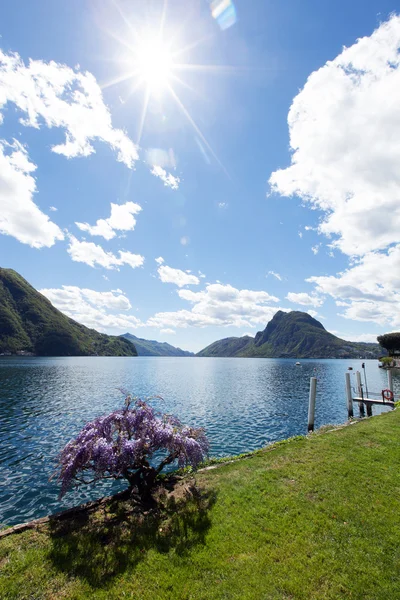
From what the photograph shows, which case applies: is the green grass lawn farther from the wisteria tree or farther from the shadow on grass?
the wisteria tree

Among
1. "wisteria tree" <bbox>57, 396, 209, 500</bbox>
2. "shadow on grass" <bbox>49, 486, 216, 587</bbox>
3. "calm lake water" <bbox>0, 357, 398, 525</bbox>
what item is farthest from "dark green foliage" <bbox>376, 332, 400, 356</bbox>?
"shadow on grass" <bbox>49, 486, 216, 587</bbox>

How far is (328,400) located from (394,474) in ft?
111

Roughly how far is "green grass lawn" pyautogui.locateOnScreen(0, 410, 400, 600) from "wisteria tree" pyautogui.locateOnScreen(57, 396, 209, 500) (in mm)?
1228

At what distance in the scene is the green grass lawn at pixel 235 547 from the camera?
611 cm

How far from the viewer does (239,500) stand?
32.0 feet

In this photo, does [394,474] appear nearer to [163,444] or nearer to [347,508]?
[347,508]

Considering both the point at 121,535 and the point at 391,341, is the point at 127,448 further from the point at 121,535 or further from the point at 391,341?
the point at 391,341

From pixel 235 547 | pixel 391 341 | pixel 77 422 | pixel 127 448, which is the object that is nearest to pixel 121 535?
pixel 127 448

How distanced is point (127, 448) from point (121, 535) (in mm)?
2518

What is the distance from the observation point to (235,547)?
24.1ft

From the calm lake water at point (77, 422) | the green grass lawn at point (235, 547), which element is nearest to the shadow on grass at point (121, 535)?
the green grass lawn at point (235, 547)

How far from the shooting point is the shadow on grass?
6883mm

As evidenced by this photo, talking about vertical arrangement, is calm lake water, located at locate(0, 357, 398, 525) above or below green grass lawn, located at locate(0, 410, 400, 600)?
below

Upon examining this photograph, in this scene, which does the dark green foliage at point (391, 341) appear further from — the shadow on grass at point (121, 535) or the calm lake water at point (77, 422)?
the shadow on grass at point (121, 535)
